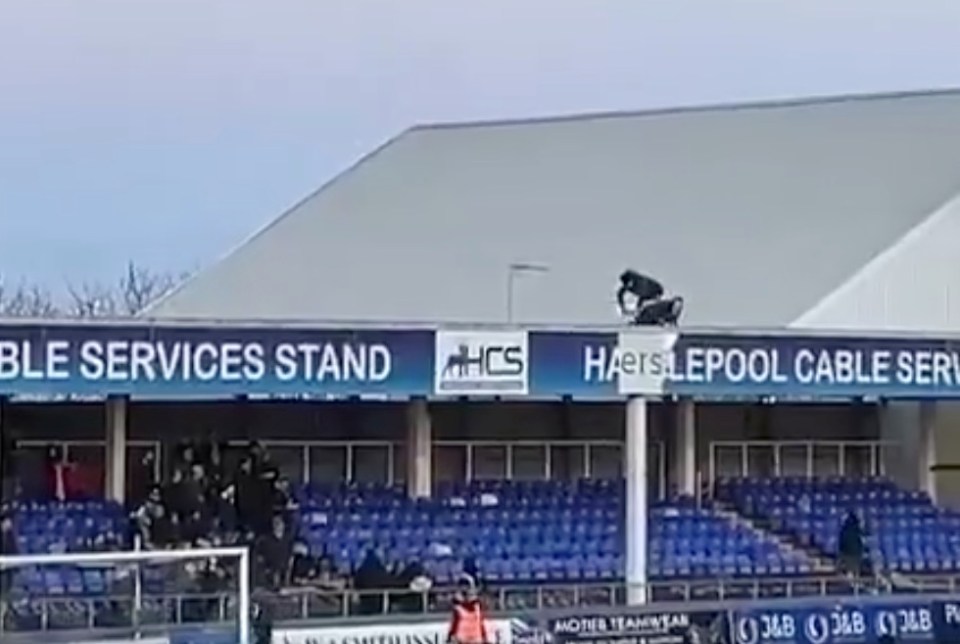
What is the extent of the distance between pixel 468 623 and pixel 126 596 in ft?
11.2

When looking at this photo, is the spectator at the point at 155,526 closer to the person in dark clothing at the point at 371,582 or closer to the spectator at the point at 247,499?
the spectator at the point at 247,499

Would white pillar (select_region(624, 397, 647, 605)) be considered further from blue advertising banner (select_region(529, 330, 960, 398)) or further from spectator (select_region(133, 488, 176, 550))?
spectator (select_region(133, 488, 176, 550))

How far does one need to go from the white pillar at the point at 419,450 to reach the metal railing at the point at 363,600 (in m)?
3.54

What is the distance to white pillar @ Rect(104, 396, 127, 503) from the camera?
2977 centimetres

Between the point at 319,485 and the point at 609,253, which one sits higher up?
the point at 609,253

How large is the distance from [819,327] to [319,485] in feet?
25.3

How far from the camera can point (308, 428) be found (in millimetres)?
31625

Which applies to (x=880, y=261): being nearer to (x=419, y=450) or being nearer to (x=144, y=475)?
(x=419, y=450)

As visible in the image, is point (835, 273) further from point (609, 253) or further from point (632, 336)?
point (632, 336)

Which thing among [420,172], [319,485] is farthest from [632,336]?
[420,172]

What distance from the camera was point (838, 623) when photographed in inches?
1086

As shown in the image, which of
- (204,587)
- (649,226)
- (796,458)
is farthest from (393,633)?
(649,226)

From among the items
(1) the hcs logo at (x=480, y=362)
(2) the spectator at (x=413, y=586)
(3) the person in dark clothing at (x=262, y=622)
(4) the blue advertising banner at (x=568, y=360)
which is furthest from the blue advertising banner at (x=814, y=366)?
(3) the person in dark clothing at (x=262, y=622)

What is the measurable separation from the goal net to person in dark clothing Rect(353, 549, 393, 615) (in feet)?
6.42
